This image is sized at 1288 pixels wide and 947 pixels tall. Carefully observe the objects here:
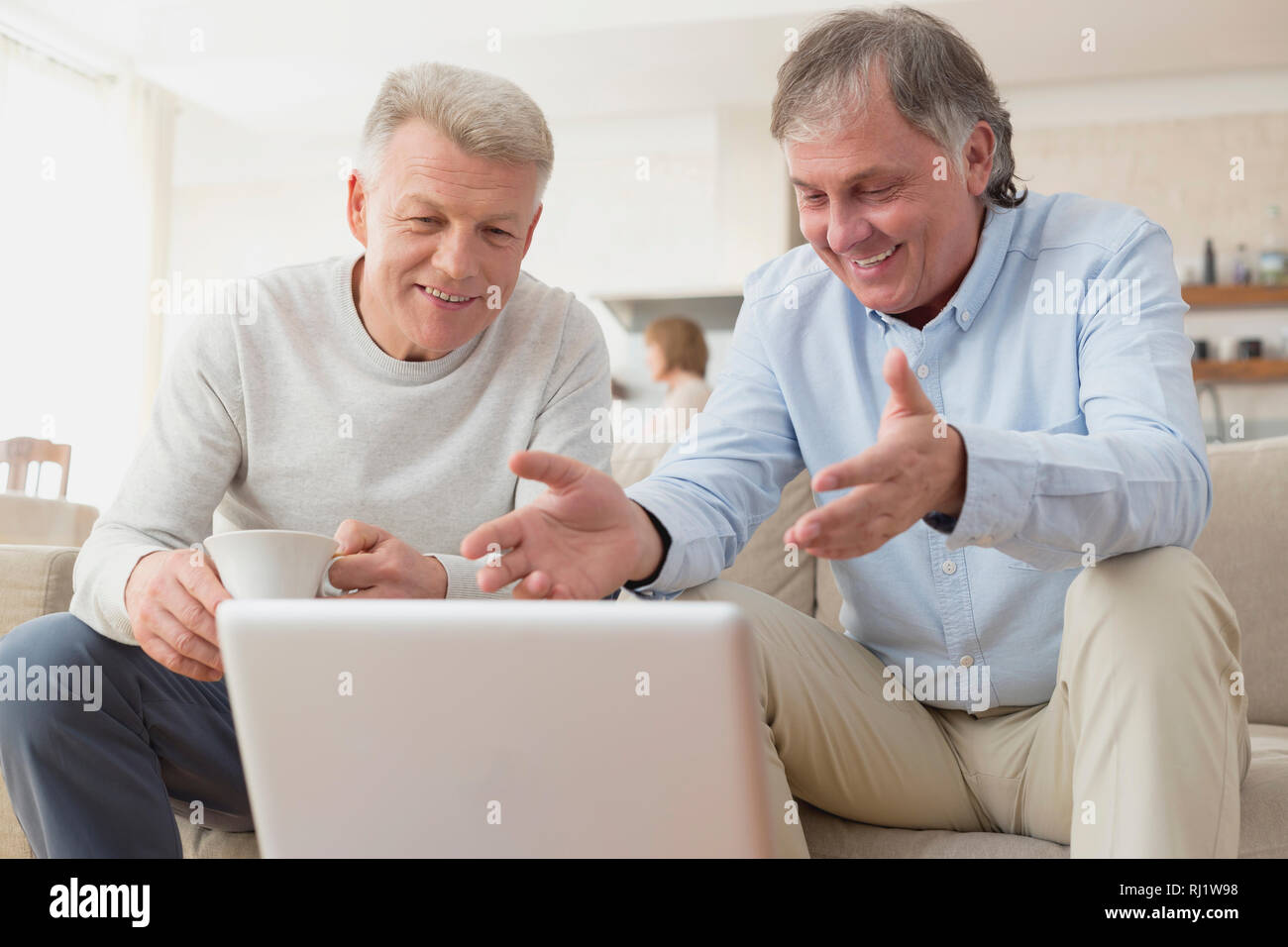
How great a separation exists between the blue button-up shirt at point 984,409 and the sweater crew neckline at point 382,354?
0.33 meters

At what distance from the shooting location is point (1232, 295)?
5293mm

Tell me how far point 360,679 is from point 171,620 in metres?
0.49

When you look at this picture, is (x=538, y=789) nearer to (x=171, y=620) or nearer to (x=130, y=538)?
(x=171, y=620)

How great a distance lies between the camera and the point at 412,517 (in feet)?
4.88

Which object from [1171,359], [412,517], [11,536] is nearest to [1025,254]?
[1171,359]

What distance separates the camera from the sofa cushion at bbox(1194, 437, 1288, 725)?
1674 millimetres

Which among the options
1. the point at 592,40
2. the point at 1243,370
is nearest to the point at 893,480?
the point at 592,40

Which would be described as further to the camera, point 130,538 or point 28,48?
point 28,48

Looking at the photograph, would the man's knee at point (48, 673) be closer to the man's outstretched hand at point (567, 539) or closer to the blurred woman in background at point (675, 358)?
the man's outstretched hand at point (567, 539)

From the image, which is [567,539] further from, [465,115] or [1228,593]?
[1228,593]

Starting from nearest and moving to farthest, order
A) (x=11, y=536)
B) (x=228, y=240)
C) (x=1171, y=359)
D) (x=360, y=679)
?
(x=360, y=679) → (x=1171, y=359) → (x=11, y=536) → (x=228, y=240)

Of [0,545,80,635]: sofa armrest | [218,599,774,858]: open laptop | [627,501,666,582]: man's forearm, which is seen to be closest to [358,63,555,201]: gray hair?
[627,501,666,582]: man's forearm

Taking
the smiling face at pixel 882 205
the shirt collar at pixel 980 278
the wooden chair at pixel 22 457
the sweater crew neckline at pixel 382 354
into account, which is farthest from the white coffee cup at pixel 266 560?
the wooden chair at pixel 22 457
